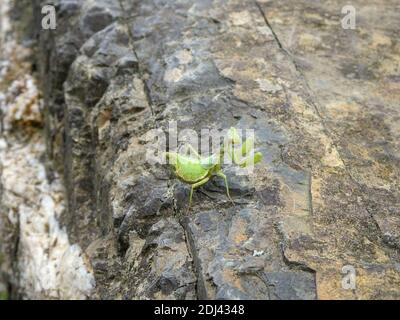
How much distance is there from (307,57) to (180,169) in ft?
5.89

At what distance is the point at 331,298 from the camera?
246cm

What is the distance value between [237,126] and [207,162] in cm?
65

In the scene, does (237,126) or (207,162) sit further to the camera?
(237,126)

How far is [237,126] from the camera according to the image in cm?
345

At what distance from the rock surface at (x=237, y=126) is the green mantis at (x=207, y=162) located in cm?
16

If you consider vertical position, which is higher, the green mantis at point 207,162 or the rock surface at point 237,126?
the green mantis at point 207,162

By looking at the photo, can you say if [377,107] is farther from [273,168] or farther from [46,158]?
[46,158]

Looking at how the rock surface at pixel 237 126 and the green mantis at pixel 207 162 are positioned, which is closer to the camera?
the rock surface at pixel 237 126

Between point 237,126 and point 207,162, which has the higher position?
point 207,162

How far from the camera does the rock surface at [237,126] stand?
106 inches

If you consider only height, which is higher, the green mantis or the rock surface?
the green mantis

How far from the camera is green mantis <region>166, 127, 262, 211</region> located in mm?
2852

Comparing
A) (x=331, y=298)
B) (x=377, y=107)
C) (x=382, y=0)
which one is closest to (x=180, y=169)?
(x=331, y=298)

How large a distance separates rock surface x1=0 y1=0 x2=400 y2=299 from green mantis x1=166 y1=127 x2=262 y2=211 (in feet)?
0.51
